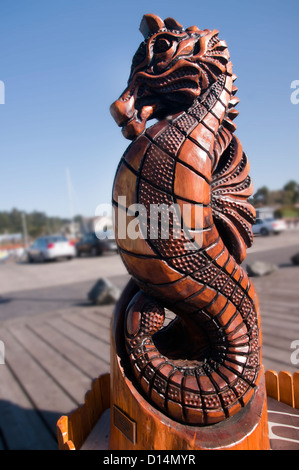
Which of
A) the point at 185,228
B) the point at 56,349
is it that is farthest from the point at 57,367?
the point at 185,228

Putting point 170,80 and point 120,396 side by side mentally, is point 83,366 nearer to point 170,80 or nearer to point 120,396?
point 120,396

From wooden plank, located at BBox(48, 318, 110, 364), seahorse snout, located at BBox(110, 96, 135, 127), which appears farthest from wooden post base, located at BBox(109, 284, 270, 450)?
wooden plank, located at BBox(48, 318, 110, 364)

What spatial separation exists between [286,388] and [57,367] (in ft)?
6.51

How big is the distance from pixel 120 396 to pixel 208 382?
319mm

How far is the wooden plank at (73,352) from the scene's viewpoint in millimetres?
2786

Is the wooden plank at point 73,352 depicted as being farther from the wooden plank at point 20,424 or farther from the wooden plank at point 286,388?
the wooden plank at point 286,388

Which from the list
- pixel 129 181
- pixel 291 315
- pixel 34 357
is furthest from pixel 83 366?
pixel 291 315

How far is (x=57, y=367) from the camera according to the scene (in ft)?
9.39

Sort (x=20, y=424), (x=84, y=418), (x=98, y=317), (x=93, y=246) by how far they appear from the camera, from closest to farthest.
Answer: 1. (x=84, y=418)
2. (x=20, y=424)
3. (x=98, y=317)
4. (x=93, y=246)

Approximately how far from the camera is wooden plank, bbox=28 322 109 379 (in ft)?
9.14

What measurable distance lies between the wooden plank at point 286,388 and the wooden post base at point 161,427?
1.31 feet

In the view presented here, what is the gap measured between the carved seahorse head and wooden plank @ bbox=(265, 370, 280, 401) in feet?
4.28

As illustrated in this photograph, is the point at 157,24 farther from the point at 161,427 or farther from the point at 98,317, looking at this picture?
the point at 98,317

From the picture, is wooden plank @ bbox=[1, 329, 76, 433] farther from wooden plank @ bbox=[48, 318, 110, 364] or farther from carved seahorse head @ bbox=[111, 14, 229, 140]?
carved seahorse head @ bbox=[111, 14, 229, 140]
